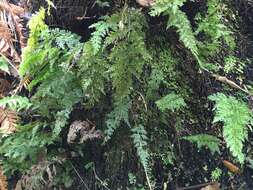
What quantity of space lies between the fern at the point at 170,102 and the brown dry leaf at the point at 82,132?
44 centimetres

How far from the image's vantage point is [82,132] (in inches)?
95.0

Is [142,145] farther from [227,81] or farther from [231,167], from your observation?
[227,81]

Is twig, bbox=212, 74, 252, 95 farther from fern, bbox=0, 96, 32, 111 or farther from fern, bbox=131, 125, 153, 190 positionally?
fern, bbox=0, 96, 32, 111

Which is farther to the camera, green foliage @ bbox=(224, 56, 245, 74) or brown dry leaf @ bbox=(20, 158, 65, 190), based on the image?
green foliage @ bbox=(224, 56, 245, 74)

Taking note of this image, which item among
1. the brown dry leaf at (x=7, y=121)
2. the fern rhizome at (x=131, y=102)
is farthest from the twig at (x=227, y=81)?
the brown dry leaf at (x=7, y=121)

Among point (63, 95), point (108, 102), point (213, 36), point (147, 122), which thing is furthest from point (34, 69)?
point (213, 36)

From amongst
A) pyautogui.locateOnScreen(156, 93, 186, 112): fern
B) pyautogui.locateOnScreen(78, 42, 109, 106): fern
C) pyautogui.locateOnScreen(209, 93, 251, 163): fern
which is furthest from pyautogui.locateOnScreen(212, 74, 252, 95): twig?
pyautogui.locateOnScreen(78, 42, 109, 106): fern

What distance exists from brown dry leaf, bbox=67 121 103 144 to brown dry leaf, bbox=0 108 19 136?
43 cm

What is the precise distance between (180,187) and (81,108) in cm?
85

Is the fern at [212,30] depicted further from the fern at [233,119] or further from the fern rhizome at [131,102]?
the fern at [233,119]

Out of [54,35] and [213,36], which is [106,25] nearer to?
[54,35]

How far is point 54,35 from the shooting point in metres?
2.66

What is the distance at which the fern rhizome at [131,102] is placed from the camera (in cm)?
237

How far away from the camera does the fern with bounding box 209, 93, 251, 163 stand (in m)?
2.13
